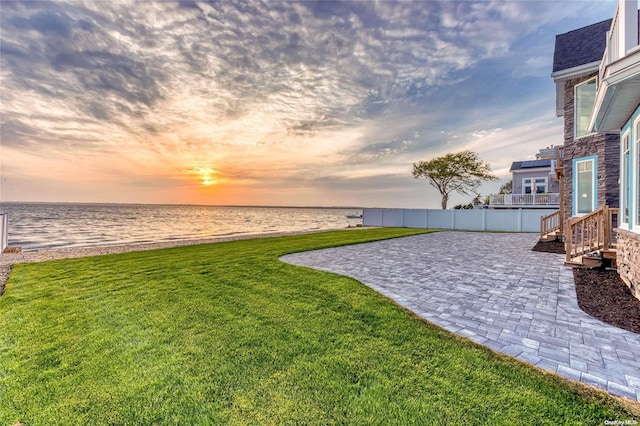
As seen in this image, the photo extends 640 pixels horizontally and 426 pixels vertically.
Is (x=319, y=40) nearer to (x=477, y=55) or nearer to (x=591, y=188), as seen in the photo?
(x=477, y=55)

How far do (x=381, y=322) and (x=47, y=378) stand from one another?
3440 mm

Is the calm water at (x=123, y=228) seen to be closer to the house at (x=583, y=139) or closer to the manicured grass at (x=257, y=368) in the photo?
the manicured grass at (x=257, y=368)

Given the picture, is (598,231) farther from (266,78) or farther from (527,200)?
(527,200)

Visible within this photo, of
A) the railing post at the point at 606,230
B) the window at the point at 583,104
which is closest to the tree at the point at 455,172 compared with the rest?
the window at the point at 583,104

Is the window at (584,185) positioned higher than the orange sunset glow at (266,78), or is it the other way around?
the orange sunset glow at (266,78)

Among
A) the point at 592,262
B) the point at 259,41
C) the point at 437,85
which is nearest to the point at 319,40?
the point at 259,41

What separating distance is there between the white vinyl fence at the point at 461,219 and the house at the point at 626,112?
14.5 meters

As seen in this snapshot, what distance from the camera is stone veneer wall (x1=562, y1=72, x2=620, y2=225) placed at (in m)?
8.59

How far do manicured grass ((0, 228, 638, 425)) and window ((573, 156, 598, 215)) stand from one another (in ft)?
31.6

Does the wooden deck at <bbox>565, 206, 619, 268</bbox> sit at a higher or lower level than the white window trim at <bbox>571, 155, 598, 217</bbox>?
lower

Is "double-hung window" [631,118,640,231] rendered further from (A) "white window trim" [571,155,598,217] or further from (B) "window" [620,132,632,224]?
Result: (A) "white window trim" [571,155,598,217]

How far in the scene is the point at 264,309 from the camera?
13.5 ft

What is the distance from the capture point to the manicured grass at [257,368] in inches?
80.4

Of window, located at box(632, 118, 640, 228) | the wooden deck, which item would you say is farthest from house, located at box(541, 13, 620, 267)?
window, located at box(632, 118, 640, 228)
